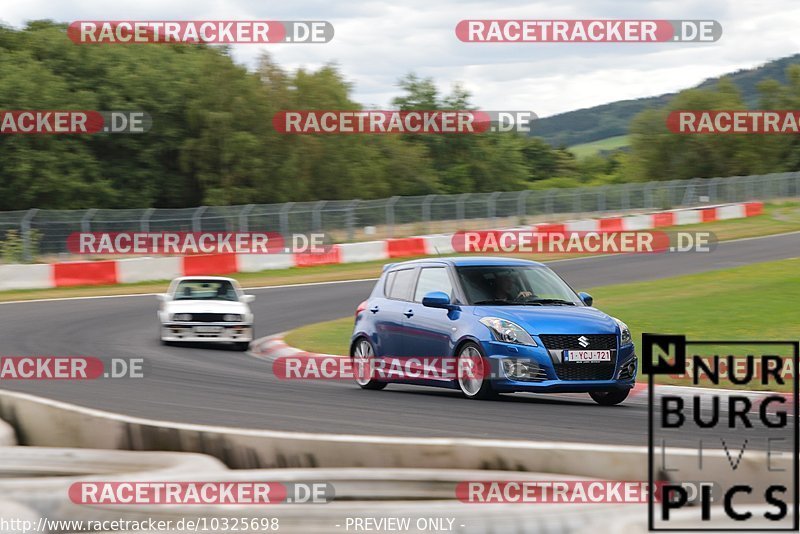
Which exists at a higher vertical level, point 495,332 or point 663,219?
point 663,219

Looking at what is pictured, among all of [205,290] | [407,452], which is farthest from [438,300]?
[205,290]

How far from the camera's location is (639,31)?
23.0 m

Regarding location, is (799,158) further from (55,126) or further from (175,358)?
(175,358)

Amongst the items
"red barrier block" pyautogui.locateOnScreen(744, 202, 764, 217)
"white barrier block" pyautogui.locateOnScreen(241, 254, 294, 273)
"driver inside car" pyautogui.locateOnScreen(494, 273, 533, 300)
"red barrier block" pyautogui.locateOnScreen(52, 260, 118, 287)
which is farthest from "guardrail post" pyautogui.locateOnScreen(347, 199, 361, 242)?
"driver inside car" pyautogui.locateOnScreen(494, 273, 533, 300)

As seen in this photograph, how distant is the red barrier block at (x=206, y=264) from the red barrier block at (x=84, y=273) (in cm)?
186

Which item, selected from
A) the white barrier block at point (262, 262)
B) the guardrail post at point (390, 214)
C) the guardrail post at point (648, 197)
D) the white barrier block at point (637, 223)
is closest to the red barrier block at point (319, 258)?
the white barrier block at point (262, 262)

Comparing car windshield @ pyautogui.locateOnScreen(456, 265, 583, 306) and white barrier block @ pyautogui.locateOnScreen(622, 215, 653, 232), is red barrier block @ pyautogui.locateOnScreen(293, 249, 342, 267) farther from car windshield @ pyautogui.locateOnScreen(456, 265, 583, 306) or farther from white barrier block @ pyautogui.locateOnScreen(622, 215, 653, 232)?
car windshield @ pyautogui.locateOnScreen(456, 265, 583, 306)

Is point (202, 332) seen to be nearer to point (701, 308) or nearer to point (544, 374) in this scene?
point (701, 308)

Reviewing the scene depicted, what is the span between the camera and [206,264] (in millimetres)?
31641

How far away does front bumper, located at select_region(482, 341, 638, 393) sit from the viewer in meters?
11.5

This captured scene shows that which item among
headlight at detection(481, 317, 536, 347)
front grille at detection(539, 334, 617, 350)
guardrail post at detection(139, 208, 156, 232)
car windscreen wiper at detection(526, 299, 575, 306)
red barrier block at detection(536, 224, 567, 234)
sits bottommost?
front grille at detection(539, 334, 617, 350)

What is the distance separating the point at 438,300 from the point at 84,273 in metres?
20.0

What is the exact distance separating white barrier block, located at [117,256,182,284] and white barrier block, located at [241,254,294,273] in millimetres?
1949

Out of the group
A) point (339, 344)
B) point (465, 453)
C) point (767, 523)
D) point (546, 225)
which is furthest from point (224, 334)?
point (546, 225)
